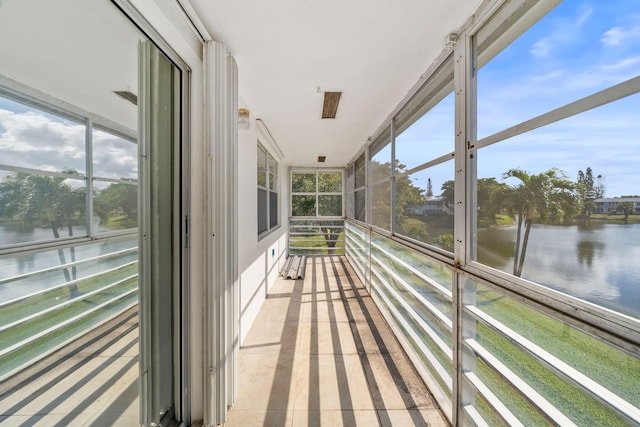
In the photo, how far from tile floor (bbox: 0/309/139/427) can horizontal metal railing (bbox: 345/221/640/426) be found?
5.84 feet

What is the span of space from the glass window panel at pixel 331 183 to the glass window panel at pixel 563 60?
5317mm

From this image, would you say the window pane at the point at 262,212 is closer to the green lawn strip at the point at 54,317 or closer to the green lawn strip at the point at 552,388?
the green lawn strip at the point at 54,317

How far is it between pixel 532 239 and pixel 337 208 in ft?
18.2

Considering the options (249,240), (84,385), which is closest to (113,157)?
(84,385)

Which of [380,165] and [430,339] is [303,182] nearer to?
[380,165]

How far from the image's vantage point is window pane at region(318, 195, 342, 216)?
6539 mm

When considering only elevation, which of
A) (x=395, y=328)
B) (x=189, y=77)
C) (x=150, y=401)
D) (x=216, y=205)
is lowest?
(x=395, y=328)

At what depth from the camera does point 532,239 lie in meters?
1.05

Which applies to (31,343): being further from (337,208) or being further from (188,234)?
(337,208)

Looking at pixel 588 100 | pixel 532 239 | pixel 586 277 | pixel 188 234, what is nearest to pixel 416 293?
pixel 532 239

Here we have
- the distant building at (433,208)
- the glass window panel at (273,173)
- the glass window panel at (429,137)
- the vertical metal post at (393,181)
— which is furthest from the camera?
the glass window panel at (273,173)

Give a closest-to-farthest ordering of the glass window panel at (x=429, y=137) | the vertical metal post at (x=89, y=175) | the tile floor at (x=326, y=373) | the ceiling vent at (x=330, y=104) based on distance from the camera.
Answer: the vertical metal post at (x=89, y=175), the tile floor at (x=326, y=373), the glass window panel at (x=429, y=137), the ceiling vent at (x=330, y=104)

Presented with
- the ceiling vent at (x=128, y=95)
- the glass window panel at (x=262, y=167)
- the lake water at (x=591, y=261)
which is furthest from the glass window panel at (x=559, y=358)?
the glass window panel at (x=262, y=167)

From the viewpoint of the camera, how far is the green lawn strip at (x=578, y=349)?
730 mm
